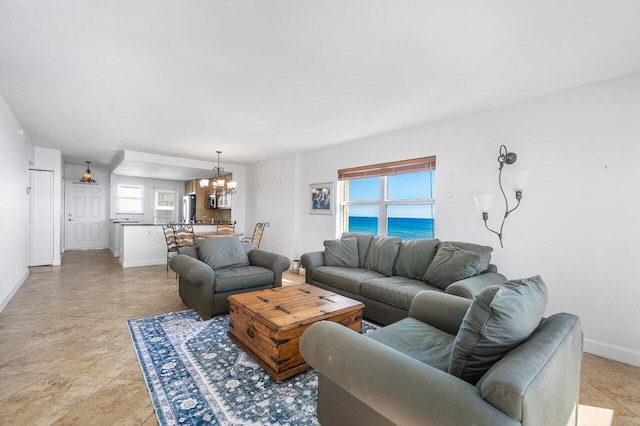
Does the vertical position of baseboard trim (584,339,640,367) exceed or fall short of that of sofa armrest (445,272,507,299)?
it falls short

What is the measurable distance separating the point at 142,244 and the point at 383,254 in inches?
216

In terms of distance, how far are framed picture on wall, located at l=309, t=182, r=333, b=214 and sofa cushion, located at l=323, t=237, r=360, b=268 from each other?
1267 mm

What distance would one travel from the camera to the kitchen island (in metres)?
6.21

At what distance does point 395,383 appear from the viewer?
3.52 ft

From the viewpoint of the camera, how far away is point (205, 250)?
3.74m

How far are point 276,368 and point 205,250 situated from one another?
7.06 ft

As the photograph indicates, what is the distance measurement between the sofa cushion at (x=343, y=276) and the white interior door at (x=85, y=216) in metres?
8.41

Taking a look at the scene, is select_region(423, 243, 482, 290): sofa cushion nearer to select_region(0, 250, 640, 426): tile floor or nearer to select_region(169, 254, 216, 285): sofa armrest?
select_region(0, 250, 640, 426): tile floor

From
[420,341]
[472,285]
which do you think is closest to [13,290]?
[420,341]

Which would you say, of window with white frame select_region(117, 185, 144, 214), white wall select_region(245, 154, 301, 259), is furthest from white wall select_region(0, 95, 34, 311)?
white wall select_region(245, 154, 301, 259)

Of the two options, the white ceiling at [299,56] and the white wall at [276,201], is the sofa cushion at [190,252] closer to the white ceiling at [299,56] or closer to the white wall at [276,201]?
the white ceiling at [299,56]

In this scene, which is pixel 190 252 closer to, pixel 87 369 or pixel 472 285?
pixel 87 369

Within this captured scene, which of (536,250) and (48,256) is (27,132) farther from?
(536,250)

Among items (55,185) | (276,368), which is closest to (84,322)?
(276,368)
